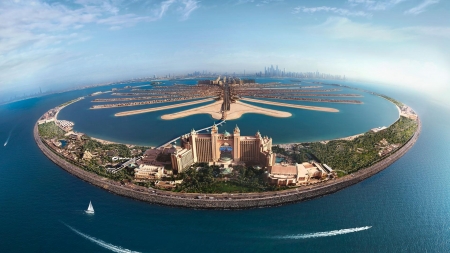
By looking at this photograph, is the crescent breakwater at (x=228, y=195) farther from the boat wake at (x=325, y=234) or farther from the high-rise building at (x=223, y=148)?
the high-rise building at (x=223, y=148)

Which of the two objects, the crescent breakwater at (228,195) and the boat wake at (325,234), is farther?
the crescent breakwater at (228,195)

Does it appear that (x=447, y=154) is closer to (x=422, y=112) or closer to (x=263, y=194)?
(x=263, y=194)

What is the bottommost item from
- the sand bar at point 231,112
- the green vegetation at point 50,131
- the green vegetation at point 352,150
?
the green vegetation at point 352,150

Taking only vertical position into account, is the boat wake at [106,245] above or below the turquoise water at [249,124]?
below

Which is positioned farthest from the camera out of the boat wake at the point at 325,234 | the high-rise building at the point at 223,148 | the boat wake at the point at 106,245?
the high-rise building at the point at 223,148

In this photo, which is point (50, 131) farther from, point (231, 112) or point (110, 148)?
point (231, 112)

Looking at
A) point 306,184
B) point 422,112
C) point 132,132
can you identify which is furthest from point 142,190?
point 422,112

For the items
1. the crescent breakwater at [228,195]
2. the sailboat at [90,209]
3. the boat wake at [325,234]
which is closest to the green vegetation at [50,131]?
the crescent breakwater at [228,195]

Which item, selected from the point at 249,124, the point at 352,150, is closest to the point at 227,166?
the point at 352,150
